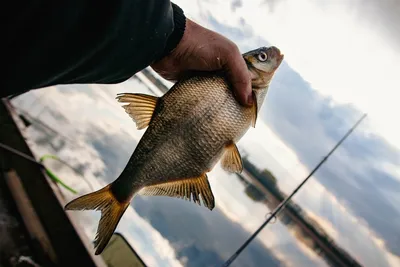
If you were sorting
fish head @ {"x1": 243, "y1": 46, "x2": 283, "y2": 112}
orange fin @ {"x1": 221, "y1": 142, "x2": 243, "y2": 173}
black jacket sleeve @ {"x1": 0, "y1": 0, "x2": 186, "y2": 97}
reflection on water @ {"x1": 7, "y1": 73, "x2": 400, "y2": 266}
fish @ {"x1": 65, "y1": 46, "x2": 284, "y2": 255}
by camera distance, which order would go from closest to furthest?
1. black jacket sleeve @ {"x1": 0, "y1": 0, "x2": 186, "y2": 97}
2. fish @ {"x1": 65, "y1": 46, "x2": 284, "y2": 255}
3. orange fin @ {"x1": 221, "y1": 142, "x2": 243, "y2": 173}
4. fish head @ {"x1": 243, "y1": 46, "x2": 283, "y2": 112}
5. reflection on water @ {"x1": 7, "y1": 73, "x2": 400, "y2": 266}

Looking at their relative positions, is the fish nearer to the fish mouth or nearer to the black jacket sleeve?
the fish mouth

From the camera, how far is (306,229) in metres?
20.1

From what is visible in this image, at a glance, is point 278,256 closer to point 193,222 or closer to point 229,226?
point 229,226

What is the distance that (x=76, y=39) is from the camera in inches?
34.5

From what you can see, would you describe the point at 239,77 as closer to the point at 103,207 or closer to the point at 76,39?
the point at 103,207

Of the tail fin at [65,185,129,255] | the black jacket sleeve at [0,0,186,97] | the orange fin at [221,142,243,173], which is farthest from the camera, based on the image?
the orange fin at [221,142,243,173]

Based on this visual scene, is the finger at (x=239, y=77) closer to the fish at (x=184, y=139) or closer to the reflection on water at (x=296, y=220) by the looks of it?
the fish at (x=184, y=139)

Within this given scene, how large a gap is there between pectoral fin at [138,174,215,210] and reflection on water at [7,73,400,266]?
2.19 m

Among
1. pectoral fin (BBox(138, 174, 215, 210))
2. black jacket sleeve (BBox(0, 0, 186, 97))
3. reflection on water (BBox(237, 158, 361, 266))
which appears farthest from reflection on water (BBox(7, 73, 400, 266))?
black jacket sleeve (BBox(0, 0, 186, 97))

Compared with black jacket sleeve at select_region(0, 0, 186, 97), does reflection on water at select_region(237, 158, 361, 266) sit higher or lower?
higher

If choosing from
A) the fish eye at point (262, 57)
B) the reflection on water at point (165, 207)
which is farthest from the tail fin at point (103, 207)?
the reflection on water at point (165, 207)

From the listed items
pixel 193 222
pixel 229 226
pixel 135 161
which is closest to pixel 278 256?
pixel 229 226

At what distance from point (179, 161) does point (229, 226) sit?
1249 centimetres

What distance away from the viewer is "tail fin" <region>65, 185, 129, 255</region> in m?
1.47
